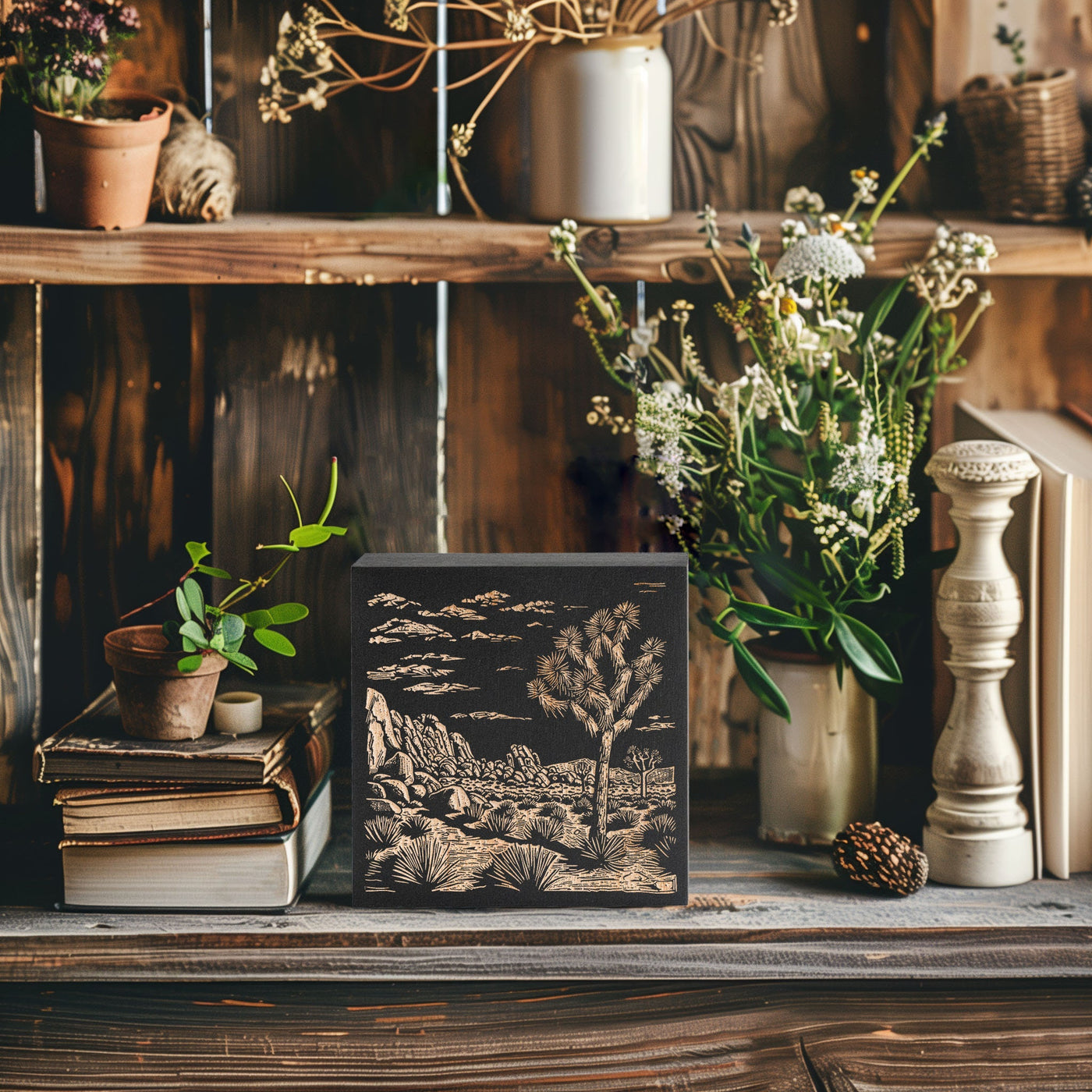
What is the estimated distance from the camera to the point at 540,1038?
0.92 meters

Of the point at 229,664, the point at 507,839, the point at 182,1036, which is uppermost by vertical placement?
the point at 229,664

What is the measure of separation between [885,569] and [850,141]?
1.51 feet

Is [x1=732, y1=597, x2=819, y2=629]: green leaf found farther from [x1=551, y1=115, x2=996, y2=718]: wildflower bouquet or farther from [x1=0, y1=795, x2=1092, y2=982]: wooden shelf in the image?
[x1=0, y1=795, x2=1092, y2=982]: wooden shelf

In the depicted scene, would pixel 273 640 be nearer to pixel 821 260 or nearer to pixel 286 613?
pixel 286 613

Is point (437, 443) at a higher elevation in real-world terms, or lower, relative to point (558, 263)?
lower

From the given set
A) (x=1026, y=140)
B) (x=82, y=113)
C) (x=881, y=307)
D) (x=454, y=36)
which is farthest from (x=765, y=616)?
(x=82, y=113)

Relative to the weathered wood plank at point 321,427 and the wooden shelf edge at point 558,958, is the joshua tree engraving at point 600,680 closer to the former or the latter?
the wooden shelf edge at point 558,958

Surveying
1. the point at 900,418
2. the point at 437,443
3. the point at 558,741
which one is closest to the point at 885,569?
the point at 900,418

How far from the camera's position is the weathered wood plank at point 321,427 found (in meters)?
1.18

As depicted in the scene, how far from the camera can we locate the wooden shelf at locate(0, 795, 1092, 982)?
2.90 feet

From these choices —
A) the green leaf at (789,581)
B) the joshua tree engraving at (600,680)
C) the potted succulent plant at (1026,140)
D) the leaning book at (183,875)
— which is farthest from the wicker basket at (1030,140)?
the leaning book at (183,875)

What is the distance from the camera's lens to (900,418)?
1.04 metres

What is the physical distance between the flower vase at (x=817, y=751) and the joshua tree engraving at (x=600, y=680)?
174mm

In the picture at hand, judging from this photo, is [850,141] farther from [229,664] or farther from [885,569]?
[229,664]
